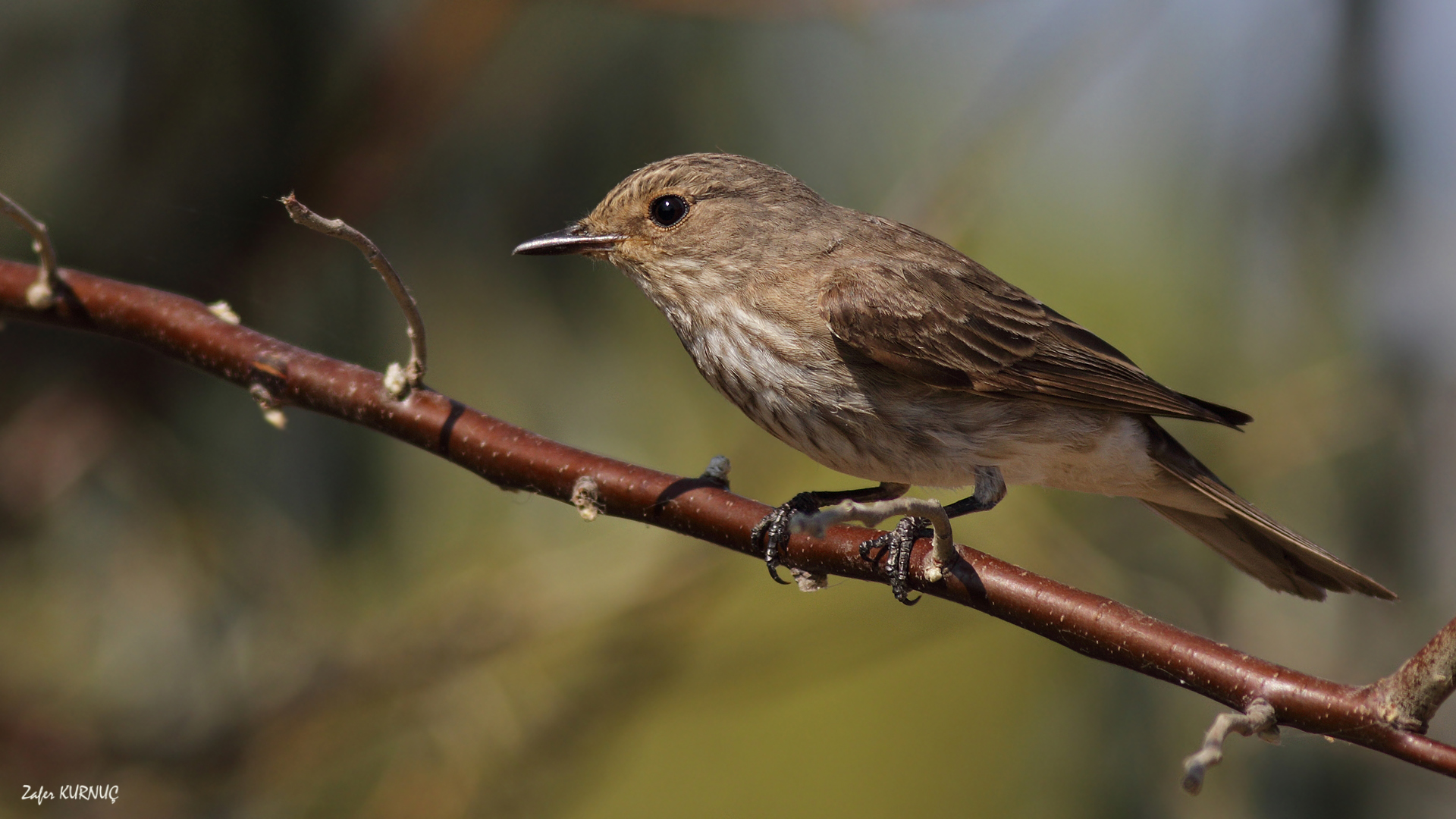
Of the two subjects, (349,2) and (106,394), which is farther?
(349,2)

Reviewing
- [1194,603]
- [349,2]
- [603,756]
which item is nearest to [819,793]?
[603,756]

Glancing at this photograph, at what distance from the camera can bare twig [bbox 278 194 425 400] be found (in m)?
1.93

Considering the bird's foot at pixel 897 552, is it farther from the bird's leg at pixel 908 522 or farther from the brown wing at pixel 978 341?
the brown wing at pixel 978 341

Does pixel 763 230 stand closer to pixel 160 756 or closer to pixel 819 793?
pixel 160 756

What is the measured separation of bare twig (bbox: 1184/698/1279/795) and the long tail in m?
1.09

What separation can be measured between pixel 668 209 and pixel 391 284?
4.65 ft

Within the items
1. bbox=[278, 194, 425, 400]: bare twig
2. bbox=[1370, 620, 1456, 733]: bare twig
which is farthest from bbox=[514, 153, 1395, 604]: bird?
bbox=[1370, 620, 1456, 733]: bare twig

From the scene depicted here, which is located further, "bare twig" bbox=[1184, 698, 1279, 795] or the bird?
the bird

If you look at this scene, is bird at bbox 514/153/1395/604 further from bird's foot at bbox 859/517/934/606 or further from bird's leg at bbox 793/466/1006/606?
bird's foot at bbox 859/517/934/606

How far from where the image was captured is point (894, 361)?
308 centimetres

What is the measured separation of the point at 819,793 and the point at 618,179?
4379 mm

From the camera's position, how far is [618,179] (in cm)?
470

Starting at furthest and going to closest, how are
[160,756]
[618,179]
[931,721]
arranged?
[931,721]
[618,179]
[160,756]

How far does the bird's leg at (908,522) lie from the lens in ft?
4.91
